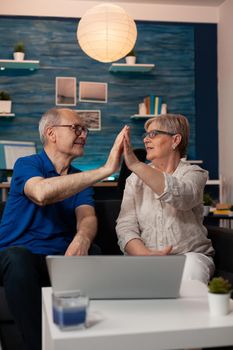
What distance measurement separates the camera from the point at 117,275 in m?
1.31

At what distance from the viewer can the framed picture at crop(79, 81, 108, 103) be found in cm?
607

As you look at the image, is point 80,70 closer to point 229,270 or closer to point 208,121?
point 208,121

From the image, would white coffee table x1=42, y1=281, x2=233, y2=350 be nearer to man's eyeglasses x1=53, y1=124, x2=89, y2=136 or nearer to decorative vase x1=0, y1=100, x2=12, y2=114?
man's eyeglasses x1=53, y1=124, x2=89, y2=136

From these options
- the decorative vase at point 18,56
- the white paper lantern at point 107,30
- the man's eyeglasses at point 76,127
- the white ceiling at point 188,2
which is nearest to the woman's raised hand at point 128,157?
the man's eyeglasses at point 76,127

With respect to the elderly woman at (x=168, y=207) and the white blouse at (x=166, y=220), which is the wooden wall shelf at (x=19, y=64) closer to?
the elderly woman at (x=168, y=207)

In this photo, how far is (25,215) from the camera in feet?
7.18

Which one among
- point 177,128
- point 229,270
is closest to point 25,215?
point 177,128

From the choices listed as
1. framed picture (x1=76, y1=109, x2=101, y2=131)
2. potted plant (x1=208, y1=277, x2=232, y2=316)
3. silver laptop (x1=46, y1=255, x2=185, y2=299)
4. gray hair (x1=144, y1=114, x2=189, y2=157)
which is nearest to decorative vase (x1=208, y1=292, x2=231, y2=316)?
potted plant (x1=208, y1=277, x2=232, y2=316)

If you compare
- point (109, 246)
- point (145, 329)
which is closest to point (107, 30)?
point (109, 246)

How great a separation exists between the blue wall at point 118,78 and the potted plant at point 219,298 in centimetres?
483

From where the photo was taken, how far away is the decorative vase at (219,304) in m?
1.25

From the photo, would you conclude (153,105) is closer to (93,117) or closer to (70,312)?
(93,117)

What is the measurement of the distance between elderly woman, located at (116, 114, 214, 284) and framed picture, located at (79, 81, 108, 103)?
12.7ft

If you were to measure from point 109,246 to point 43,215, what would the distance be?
44 centimetres
